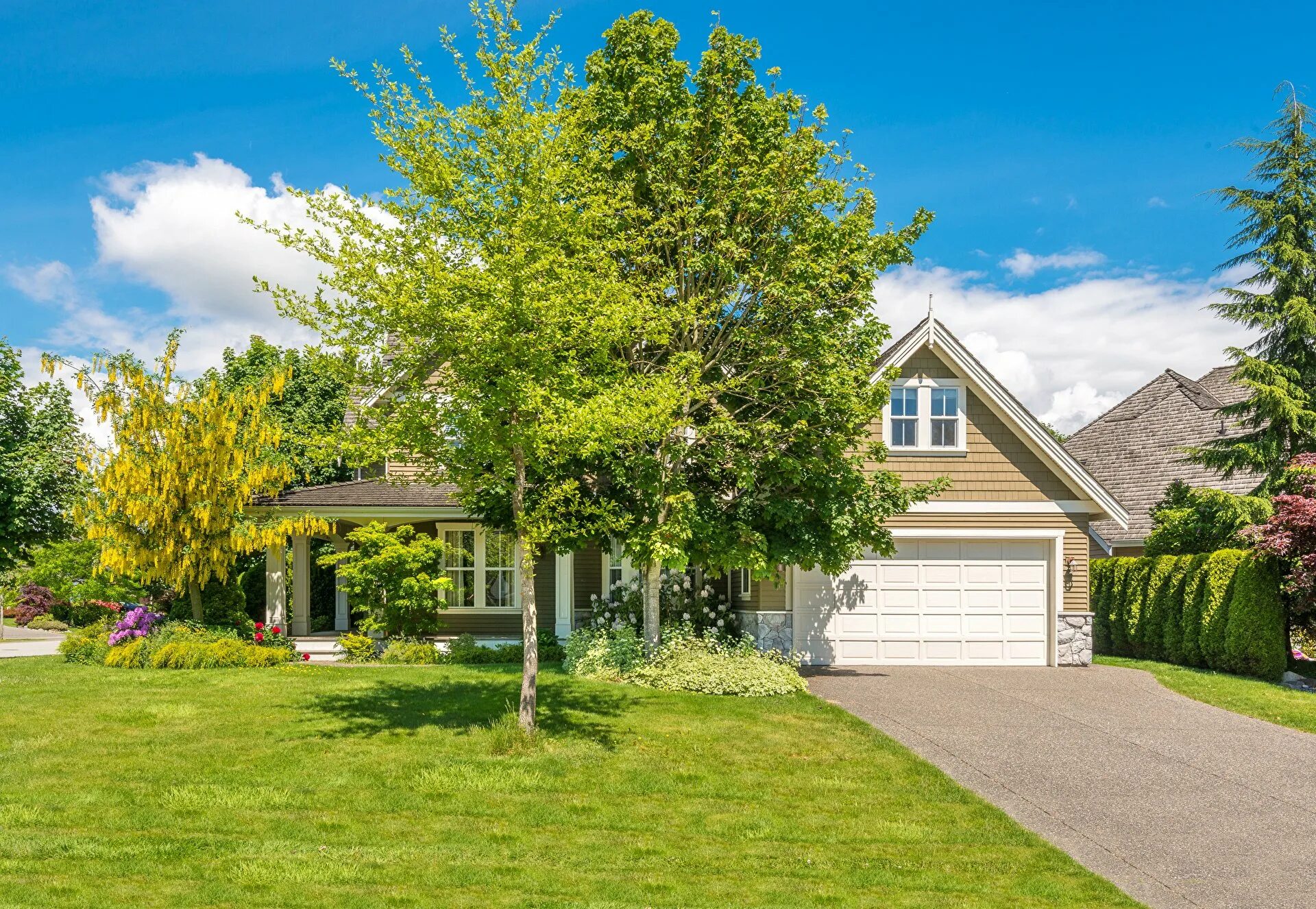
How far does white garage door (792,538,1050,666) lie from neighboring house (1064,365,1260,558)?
211 inches

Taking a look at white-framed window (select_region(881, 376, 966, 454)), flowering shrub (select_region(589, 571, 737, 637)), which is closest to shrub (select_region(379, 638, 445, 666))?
flowering shrub (select_region(589, 571, 737, 637))

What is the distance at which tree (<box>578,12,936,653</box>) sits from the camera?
1421 cm

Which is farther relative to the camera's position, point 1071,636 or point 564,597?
point 564,597

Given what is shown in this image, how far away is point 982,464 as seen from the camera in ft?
59.1

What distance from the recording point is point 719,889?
6.47 m

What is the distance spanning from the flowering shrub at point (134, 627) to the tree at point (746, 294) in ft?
30.8

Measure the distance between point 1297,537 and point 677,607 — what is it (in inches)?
409

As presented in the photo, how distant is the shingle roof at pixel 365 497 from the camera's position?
63.4 feet

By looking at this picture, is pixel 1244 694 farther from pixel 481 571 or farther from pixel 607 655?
pixel 481 571

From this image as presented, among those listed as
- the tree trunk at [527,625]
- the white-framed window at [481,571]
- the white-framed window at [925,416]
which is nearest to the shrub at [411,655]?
the white-framed window at [481,571]

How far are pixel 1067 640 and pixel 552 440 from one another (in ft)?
40.8

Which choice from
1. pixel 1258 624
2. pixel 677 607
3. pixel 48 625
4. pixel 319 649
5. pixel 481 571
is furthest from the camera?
pixel 48 625

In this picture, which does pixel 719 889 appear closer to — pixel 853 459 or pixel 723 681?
pixel 723 681

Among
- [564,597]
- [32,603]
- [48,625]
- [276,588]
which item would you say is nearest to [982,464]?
[564,597]
